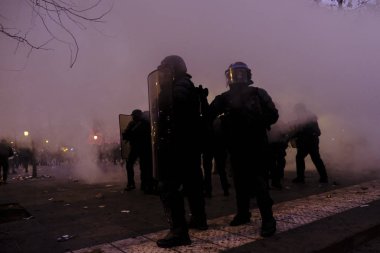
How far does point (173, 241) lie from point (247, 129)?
50.8 inches

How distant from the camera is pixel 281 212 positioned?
441 cm

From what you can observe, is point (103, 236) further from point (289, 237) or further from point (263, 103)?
point (263, 103)

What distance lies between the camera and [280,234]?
11.2ft

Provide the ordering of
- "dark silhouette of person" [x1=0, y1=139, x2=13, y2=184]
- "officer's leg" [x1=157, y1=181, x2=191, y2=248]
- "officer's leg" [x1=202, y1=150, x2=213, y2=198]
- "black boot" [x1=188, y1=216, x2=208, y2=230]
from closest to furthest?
"officer's leg" [x1=157, y1=181, x2=191, y2=248] → "black boot" [x1=188, y1=216, x2=208, y2=230] → "officer's leg" [x1=202, y1=150, x2=213, y2=198] → "dark silhouette of person" [x1=0, y1=139, x2=13, y2=184]

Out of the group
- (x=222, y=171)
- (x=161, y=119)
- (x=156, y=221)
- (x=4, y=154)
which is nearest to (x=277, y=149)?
(x=222, y=171)

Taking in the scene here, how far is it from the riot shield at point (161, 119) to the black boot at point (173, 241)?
0.53m

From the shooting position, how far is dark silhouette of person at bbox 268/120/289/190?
21.8 feet

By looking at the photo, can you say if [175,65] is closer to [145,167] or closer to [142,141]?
[142,141]

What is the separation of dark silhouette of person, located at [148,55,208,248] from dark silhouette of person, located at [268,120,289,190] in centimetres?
332

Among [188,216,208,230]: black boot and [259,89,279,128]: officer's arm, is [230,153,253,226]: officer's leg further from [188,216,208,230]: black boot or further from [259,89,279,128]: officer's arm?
[259,89,279,128]: officer's arm

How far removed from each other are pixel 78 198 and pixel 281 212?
3797 mm

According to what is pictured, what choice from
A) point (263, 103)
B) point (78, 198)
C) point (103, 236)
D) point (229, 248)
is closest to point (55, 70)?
point (78, 198)

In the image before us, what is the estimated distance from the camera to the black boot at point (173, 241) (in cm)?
314

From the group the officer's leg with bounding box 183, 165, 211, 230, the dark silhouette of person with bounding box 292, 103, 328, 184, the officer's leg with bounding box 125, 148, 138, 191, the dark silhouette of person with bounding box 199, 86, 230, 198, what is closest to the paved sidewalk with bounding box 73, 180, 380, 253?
the officer's leg with bounding box 183, 165, 211, 230
